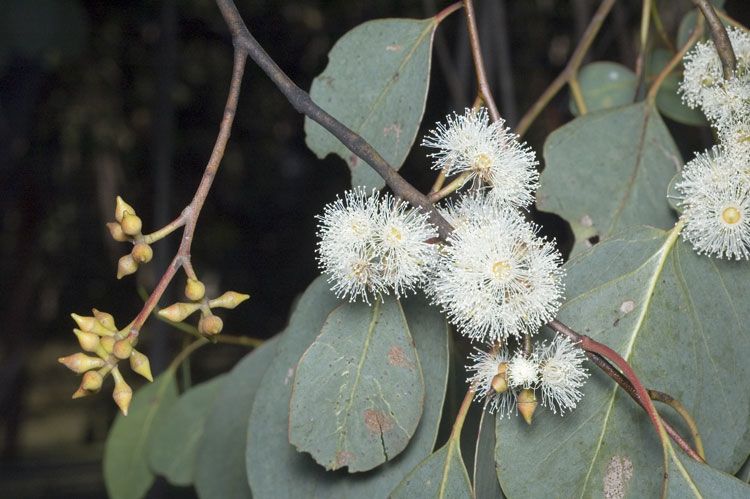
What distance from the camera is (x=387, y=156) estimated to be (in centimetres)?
79

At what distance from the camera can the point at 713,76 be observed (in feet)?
2.51

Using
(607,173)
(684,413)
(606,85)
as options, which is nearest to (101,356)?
(684,413)

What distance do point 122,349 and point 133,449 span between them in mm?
730

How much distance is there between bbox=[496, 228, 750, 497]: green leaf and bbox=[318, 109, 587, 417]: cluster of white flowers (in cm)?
3

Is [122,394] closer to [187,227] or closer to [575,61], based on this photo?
[187,227]

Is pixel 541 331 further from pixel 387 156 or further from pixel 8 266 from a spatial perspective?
pixel 8 266

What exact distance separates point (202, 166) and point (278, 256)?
47 cm

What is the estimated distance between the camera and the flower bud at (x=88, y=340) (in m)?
0.55

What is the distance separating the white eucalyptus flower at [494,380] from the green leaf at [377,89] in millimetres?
212

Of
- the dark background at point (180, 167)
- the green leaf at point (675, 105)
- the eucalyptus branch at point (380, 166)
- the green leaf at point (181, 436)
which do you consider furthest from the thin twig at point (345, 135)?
the dark background at point (180, 167)

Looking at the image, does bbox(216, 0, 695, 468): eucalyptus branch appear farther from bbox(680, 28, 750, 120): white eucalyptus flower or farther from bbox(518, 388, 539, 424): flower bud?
bbox(680, 28, 750, 120): white eucalyptus flower

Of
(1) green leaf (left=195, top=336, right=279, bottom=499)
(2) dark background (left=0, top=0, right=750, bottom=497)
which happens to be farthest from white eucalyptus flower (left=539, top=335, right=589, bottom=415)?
(2) dark background (left=0, top=0, right=750, bottom=497)

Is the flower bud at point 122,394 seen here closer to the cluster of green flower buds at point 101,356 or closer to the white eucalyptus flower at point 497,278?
the cluster of green flower buds at point 101,356

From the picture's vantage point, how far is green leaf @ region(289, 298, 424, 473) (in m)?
0.68
